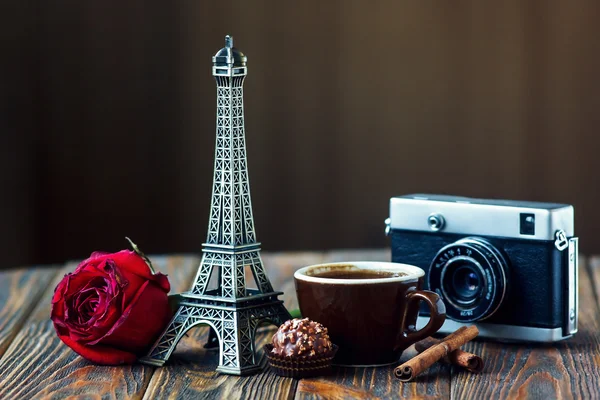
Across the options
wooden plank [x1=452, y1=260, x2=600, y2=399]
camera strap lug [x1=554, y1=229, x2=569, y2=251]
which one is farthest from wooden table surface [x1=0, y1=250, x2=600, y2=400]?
camera strap lug [x1=554, y1=229, x2=569, y2=251]

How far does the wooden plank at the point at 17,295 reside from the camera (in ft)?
3.58

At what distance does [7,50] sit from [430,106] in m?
1.06

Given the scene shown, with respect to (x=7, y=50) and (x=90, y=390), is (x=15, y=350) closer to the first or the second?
(x=90, y=390)

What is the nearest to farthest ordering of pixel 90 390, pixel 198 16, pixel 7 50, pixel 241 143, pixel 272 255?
pixel 90 390, pixel 241 143, pixel 272 255, pixel 7 50, pixel 198 16

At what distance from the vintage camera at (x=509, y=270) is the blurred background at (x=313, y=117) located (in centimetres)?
142

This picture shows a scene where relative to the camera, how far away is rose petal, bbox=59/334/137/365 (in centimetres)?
91

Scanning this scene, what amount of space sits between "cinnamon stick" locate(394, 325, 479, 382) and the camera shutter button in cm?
15

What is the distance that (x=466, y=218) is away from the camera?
102cm

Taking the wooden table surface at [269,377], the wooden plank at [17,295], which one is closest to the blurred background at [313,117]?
the wooden plank at [17,295]

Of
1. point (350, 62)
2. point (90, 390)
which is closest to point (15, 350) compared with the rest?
point (90, 390)

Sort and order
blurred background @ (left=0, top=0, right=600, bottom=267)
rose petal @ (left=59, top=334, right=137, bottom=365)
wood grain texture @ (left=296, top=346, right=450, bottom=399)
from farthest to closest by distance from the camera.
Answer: blurred background @ (left=0, top=0, right=600, bottom=267) → rose petal @ (left=59, top=334, right=137, bottom=365) → wood grain texture @ (left=296, top=346, right=450, bottom=399)

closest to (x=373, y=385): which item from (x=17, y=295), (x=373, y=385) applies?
(x=373, y=385)

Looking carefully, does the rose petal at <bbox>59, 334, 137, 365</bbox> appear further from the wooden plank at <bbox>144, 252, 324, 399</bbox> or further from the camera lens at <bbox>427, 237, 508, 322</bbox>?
the camera lens at <bbox>427, 237, 508, 322</bbox>

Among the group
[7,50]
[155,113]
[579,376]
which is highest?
[7,50]
